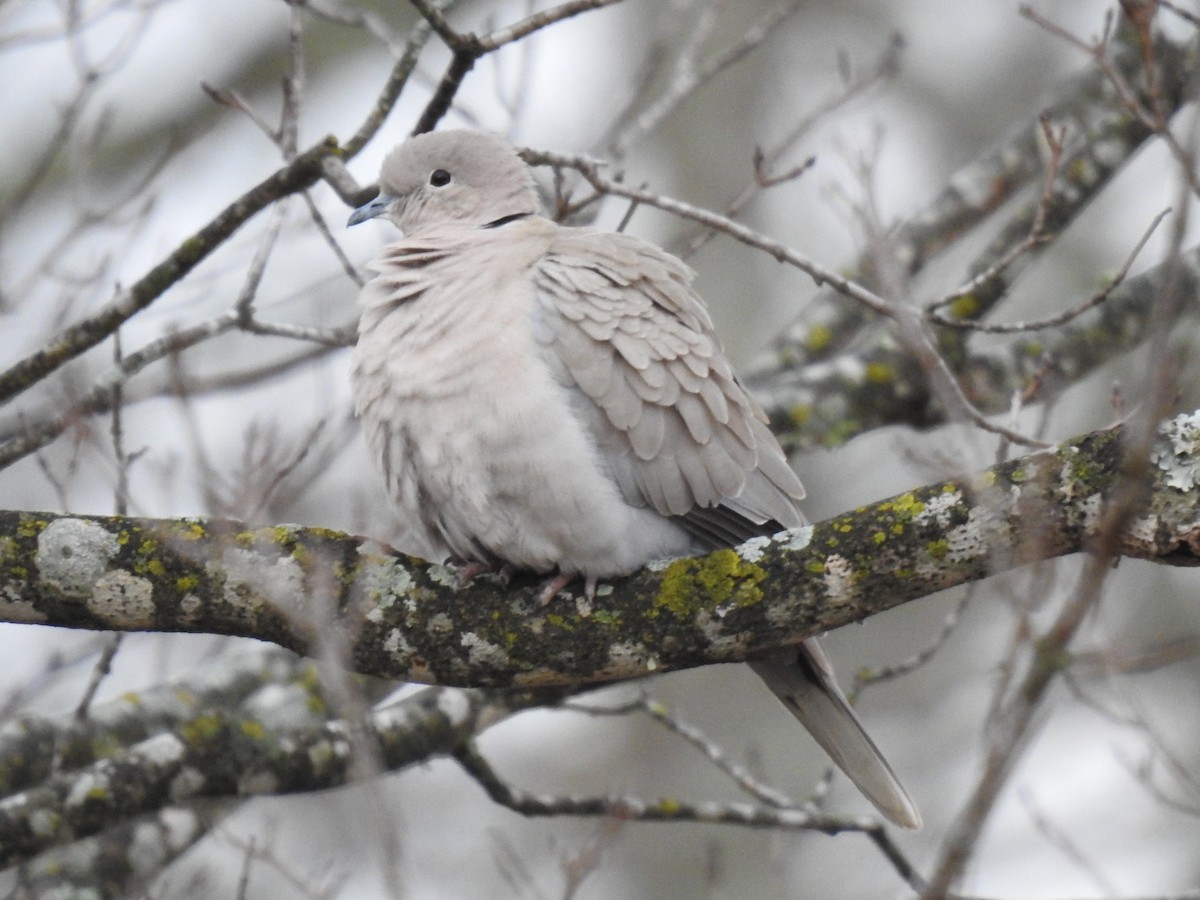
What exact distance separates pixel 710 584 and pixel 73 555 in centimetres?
142

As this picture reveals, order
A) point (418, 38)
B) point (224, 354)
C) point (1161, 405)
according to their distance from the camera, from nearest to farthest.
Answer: point (1161, 405)
point (418, 38)
point (224, 354)

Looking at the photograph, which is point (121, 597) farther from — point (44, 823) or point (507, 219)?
point (507, 219)

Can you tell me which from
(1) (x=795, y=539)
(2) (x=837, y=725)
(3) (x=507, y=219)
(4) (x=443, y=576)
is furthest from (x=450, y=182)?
(2) (x=837, y=725)

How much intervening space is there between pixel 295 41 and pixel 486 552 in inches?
67.4

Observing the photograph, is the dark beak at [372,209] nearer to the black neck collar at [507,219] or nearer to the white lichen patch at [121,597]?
the black neck collar at [507,219]

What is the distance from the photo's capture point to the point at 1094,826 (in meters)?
8.87

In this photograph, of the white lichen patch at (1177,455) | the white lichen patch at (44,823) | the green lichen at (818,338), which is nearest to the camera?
Answer: the white lichen patch at (1177,455)

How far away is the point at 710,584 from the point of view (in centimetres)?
329

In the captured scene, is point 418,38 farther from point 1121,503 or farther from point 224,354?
point 224,354

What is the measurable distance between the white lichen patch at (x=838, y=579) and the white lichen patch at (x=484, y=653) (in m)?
0.78

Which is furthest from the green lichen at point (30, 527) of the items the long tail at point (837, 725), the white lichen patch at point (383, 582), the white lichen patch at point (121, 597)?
the long tail at point (837, 725)

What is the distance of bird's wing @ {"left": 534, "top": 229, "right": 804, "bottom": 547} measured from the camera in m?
3.77

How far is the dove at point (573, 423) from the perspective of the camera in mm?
3652

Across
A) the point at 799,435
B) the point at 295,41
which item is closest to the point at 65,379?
the point at 295,41
